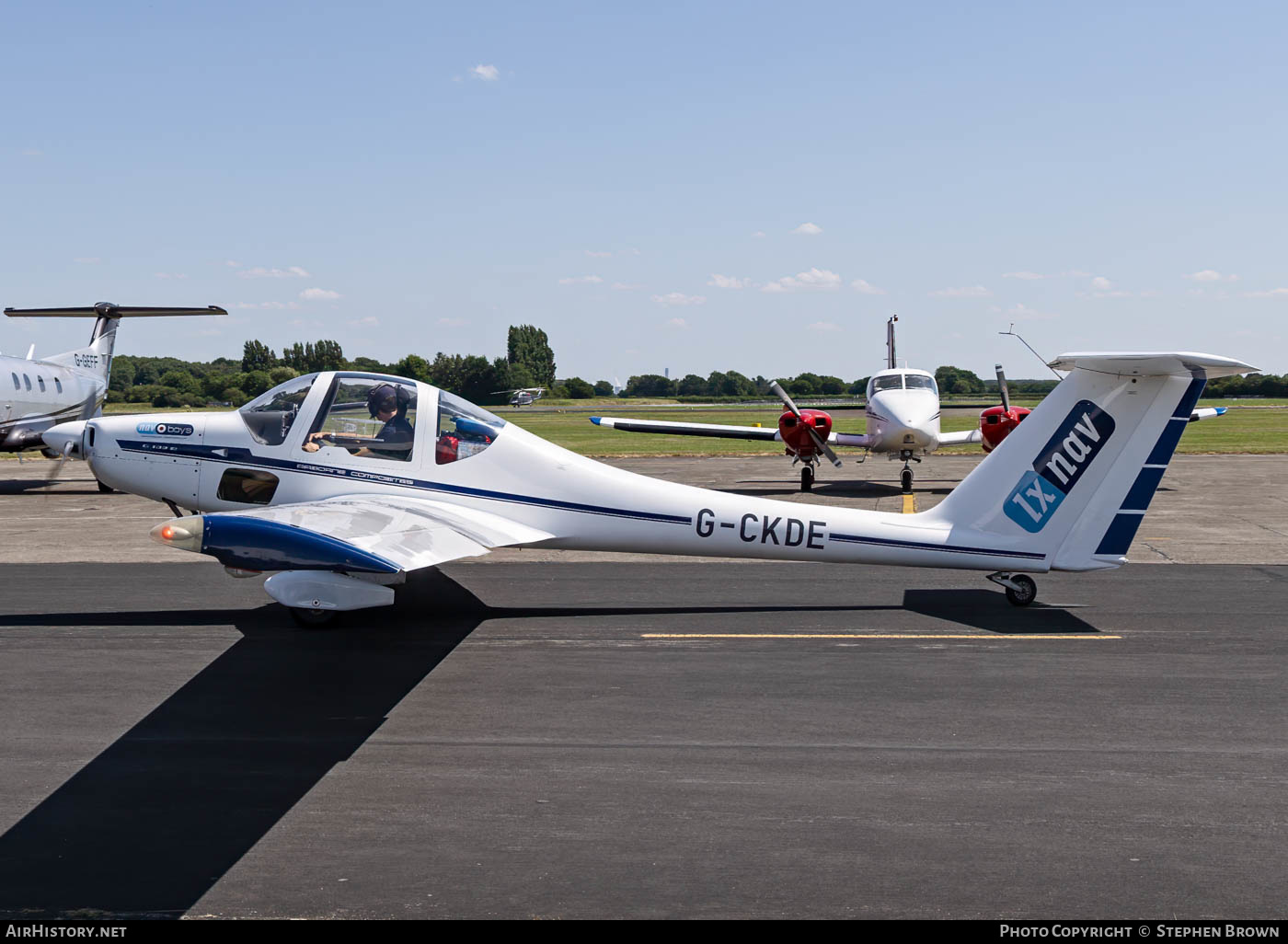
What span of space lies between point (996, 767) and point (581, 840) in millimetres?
2683

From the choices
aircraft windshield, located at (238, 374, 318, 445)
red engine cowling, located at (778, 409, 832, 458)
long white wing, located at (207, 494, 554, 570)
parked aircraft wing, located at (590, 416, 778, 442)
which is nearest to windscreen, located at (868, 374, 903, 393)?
→ red engine cowling, located at (778, 409, 832, 458)

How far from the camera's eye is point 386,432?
10.7m

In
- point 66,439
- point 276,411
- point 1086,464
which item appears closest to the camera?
point 1086,464

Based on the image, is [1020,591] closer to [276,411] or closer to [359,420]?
[359,420]

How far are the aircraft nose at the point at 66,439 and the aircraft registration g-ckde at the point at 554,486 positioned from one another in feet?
0.08

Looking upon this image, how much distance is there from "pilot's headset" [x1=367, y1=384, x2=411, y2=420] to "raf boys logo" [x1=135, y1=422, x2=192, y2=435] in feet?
6.31

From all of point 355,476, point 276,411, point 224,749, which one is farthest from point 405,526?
point 224,749

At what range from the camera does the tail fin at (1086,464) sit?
9438 mm

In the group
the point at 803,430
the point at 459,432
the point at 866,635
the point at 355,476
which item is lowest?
the point at 866,635

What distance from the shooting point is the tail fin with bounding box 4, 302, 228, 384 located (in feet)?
90.1

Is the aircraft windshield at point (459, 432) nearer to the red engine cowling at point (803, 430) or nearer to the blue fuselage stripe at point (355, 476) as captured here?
the blue fuselage stripe at point (355, 476)

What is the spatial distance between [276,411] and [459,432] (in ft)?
6.28
